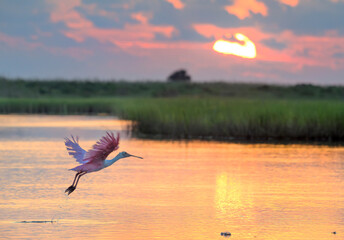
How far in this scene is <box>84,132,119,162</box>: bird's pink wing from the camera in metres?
8.13

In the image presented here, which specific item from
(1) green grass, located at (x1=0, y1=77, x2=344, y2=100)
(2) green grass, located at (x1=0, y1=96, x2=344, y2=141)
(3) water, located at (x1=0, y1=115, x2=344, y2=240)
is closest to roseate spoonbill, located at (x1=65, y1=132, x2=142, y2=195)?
(3) water, located at (x1=0, y1=115, x2=344, y2=240)

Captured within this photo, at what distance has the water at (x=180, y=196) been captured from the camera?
25.4 ft

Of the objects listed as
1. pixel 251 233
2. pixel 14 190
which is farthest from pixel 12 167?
pixel 251 233

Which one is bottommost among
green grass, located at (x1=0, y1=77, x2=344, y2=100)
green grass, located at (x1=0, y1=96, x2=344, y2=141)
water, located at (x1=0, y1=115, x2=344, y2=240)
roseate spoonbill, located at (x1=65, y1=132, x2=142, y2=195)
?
Result: water, located at (x1=0, y1=115, x2=344, y2=240)

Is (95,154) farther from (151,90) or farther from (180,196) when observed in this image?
(151,90)

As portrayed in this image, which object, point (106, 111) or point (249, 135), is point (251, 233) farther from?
point (106, 111)

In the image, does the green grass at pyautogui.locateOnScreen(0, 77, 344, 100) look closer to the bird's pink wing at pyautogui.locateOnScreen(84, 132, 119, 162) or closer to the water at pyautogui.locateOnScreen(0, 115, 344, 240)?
the water at pyautogui.locateOnScreen(0, 115, 344, 240)

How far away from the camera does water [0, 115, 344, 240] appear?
7.75 metres

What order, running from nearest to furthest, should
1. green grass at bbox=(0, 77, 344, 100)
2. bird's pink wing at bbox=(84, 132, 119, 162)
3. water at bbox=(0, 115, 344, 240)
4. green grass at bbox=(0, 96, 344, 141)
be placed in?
1. water at bbox=(0, 115, 344, 240)
2. bird's pink wing at bbox=(84, 132, 119, 162)
3. green grass at bbox=(0, 96, 344, 141)
4. green grass at bbox=(0, 77, 344, 100)

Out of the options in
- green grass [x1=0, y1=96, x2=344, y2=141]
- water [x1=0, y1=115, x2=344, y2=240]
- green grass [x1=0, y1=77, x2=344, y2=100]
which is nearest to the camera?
water [x1=0, y1=115, x2=344, y2=240]

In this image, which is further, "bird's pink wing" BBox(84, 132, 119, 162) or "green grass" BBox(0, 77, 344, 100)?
"green grass" BBox(0, 77, 344, 100)

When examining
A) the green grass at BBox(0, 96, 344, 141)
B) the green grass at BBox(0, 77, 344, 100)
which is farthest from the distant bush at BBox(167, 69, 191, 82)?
the green grass at BBox(0, 96, 344, 141)

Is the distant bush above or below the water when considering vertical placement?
above

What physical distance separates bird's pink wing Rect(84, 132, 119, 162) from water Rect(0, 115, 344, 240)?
0.70 meters
